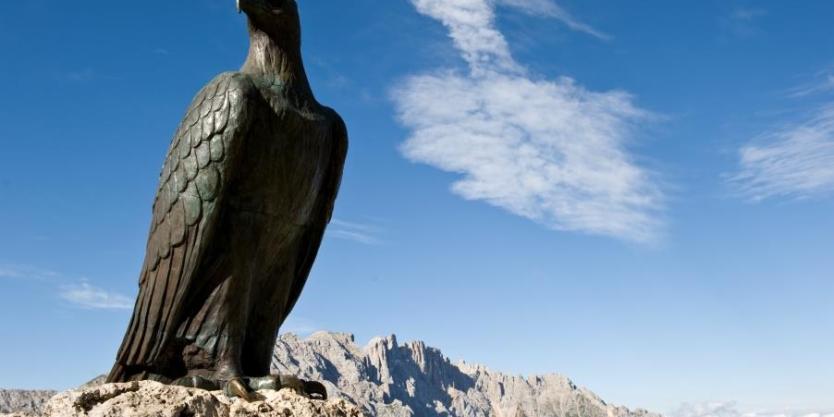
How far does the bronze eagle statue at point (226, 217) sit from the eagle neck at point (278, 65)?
0.03 ft

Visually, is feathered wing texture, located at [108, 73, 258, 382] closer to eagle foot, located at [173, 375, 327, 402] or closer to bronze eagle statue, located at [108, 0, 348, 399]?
bronze eagle statue, located at [108, 0, 348, 399]

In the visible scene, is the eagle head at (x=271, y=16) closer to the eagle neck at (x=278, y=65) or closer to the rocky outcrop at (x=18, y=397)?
the eagle neck at (x=278, y=65)

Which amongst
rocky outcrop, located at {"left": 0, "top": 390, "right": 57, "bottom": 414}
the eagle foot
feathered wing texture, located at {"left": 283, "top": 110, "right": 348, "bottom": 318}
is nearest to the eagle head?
feathered wing texture, located at {"left": 283, "top": 110, "right": 348, "bottom": 318}

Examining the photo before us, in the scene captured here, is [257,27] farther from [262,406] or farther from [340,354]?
[340,354]

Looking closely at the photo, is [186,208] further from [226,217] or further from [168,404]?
[168,404]

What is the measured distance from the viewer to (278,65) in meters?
6.30

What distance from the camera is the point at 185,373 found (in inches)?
232

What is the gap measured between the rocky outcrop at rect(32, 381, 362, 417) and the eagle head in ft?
8.73

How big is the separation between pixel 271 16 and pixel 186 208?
160cm

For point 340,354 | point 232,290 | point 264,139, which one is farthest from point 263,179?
point 340,354

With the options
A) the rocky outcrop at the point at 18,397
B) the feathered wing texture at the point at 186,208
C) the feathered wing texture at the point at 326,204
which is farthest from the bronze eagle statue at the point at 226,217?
the rocky outcrop at the point at 18,397

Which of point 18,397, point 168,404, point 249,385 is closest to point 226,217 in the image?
point 249,385

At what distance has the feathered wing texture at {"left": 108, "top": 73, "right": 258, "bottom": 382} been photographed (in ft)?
19.0

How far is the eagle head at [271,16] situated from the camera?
635 centimetres
